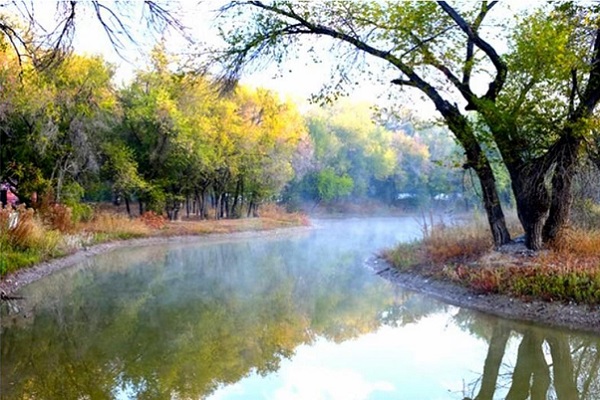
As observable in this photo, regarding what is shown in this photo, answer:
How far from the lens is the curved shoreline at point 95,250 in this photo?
462 inches

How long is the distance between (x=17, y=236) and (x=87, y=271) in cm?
216

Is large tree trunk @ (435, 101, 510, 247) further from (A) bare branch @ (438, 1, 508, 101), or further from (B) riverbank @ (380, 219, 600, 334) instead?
(A) bare branch @ (438, 1, 508, 101)

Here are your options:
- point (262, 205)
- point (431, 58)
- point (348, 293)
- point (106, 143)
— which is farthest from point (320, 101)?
point (262, 205)

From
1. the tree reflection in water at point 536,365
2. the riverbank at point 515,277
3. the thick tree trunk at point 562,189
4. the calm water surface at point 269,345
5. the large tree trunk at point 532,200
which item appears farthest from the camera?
the large tree trunk at point 532,200

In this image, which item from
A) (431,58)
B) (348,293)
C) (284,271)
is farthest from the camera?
(284,271)

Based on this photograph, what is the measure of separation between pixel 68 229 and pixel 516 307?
1406 centimetres

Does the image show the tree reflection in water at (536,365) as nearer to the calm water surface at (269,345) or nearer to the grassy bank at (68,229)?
the calm water surface at (269,345)

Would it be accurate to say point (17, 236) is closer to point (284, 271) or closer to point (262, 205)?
point (284, 271)

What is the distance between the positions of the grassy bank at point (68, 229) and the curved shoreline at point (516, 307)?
28.6 ft

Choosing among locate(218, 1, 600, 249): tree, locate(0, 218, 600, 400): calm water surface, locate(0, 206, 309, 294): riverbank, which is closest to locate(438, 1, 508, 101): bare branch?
locate(218, 1, 600, 249): tree

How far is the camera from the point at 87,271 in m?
14.9

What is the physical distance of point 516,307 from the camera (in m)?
9.63

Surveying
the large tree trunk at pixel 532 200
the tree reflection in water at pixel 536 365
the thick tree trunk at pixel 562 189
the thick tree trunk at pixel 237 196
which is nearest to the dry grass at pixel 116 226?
the thick tree trunk at pixel 237 196

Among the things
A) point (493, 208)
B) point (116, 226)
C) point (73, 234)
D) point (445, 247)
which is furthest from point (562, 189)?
point (116, 226)
